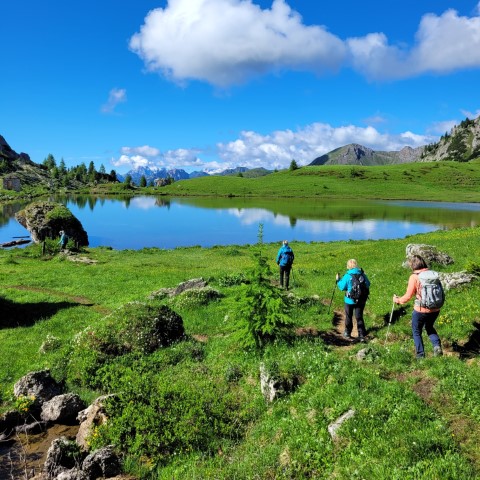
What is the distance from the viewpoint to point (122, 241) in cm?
7538

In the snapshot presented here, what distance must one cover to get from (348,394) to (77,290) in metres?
26.3

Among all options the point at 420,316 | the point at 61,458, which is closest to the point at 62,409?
the point at 61,458

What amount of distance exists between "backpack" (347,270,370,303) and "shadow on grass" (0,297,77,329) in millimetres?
18824

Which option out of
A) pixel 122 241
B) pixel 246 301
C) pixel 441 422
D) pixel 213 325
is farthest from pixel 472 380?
pixel 122 241

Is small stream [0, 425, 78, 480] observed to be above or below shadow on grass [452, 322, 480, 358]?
below

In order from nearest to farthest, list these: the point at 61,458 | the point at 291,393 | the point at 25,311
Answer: the point at 61,458 < the point at 291,393 < the point at 25,311

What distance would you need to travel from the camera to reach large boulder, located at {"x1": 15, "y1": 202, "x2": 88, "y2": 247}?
57672 mm

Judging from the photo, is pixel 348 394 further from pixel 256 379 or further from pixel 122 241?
pixel 122 241

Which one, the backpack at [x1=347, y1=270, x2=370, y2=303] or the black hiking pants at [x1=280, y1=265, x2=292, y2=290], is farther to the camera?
the black hiking pants at [x1=280, y1=265, x2=292, y2=290]

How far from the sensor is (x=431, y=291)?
→ 1286 cm

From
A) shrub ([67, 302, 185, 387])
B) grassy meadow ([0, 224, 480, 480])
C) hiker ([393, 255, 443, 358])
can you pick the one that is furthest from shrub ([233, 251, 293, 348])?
hiker ([393, 255, 443, 358])

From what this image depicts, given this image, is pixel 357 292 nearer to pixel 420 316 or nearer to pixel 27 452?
A: pixel 420 316

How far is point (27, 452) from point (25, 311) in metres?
15.2

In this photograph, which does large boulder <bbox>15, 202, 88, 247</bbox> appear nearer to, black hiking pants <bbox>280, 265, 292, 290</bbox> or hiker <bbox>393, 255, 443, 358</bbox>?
black hiking pants <bbox>280, 265, 292, 290</bbox>
